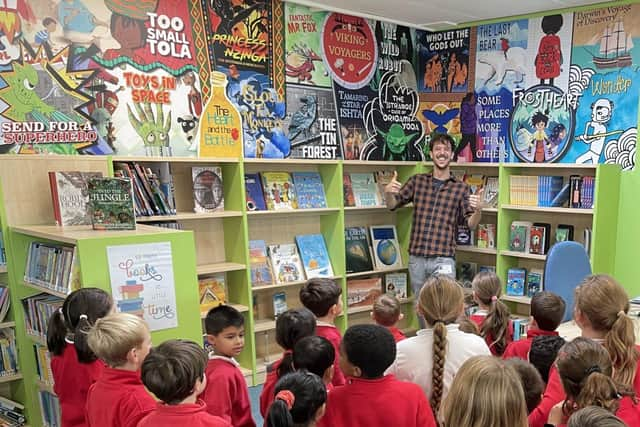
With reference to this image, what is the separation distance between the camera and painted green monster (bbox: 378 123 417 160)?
5.09 meters

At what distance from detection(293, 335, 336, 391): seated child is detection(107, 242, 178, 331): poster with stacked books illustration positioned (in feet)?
2.72

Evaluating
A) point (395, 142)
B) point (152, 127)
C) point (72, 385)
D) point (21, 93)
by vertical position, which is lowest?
point (72, 385)

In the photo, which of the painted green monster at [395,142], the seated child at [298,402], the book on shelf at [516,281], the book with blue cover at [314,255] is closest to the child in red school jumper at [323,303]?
the seated child at [298,402]

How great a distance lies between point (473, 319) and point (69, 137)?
2.76 metres

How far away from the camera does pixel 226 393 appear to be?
1.95m

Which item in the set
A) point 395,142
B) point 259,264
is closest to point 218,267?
point 259,264

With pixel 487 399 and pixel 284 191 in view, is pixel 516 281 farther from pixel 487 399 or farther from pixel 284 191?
pixel 487 399

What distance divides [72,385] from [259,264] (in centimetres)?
210

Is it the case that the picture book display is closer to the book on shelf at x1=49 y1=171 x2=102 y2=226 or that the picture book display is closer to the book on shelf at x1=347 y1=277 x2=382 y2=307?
the book on shelf at x1=49 y1=171 x2=102 y2=226

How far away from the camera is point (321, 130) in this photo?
15.1 feet

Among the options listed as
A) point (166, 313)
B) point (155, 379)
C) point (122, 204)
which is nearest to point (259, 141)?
point (122, 204)

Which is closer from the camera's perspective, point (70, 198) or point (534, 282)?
point (70, 198)

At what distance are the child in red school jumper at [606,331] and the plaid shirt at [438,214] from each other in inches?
92.9

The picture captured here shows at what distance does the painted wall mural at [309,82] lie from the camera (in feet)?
10.8
